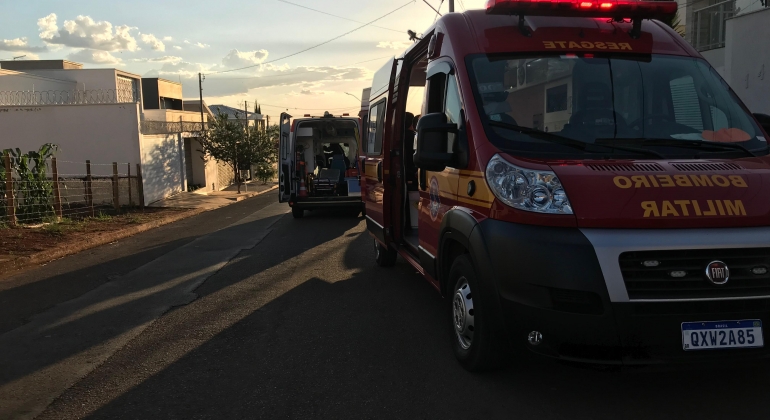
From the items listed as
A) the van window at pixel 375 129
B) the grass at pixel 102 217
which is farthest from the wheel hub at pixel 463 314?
the grass at pixel 102 217

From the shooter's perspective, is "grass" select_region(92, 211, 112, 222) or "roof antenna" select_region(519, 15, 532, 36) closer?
"roof antenna" select_region(519, 15, 532, 36)

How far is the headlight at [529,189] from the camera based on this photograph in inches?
139

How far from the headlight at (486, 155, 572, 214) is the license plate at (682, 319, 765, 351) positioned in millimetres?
903

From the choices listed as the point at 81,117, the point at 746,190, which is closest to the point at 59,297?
the point at 746,190

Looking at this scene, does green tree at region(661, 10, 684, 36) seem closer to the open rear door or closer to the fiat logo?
the fiat logo

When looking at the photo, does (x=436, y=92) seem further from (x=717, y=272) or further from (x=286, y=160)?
(x=286, y=160)

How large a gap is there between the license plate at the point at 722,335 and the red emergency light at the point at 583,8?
8.12 feet

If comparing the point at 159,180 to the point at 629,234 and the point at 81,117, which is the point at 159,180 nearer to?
the point at 81,117

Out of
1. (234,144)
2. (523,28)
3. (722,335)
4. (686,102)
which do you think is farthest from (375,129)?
Result: (234,144)

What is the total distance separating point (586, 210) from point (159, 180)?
22.1 meters

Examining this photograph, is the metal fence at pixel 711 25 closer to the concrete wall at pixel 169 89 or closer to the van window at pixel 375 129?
the van window at pixel 375 129

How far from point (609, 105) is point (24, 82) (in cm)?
3336

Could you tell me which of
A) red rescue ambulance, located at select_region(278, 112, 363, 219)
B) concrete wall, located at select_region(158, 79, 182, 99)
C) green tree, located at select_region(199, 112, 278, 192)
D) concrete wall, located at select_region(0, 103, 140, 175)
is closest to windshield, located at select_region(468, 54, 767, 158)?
red rescue ambulance, located at select_region(278, 112, 363, 219)

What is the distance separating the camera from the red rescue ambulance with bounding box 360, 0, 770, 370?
335 cm
